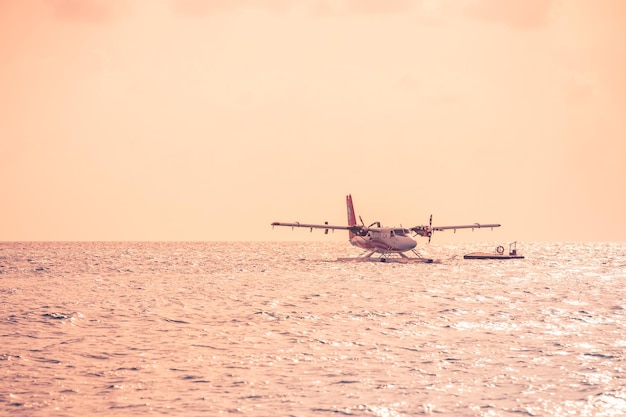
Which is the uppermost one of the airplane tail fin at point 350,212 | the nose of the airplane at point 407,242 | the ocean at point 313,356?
the airplane tail fin at point 350,212

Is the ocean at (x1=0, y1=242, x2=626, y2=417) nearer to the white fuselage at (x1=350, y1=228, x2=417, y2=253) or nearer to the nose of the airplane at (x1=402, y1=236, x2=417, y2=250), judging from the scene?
the nose of the airplane at (x1=402, y1=236, x2=417, y2=250)

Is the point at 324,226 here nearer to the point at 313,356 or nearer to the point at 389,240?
the point at 389,240

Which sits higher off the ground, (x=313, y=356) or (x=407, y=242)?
(x=407, y=242)

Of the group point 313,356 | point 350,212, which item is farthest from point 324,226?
point 313,356

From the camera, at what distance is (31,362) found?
25859mm

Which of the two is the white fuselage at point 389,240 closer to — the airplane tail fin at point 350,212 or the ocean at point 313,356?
the airplane tail fin at point 350,212

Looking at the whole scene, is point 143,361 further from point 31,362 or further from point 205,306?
point 205,306

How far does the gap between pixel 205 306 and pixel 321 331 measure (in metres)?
15.0

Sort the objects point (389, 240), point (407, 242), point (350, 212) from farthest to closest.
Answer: point (350, 212) → point (389, 240) → point (407, 242)

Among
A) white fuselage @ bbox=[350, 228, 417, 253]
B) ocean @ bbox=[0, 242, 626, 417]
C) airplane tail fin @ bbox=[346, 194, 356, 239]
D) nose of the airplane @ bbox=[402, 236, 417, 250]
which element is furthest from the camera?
airplane tail fin @ bbox=[346, 194, 356, 239]

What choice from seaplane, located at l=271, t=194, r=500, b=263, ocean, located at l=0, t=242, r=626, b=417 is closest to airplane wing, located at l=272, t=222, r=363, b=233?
seaplane, located at l=271, t=194, r=500, b=263

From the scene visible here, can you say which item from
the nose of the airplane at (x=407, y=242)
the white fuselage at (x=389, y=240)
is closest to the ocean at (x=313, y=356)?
the nose of the airplane at (x=407, y=242)

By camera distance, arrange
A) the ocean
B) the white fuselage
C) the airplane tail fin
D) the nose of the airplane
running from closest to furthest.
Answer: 1. the ocean
2. the nose of the airplane
3. the white fuselage
4. the airplane tail fin

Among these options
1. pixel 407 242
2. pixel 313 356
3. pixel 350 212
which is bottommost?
pixel 313 356
